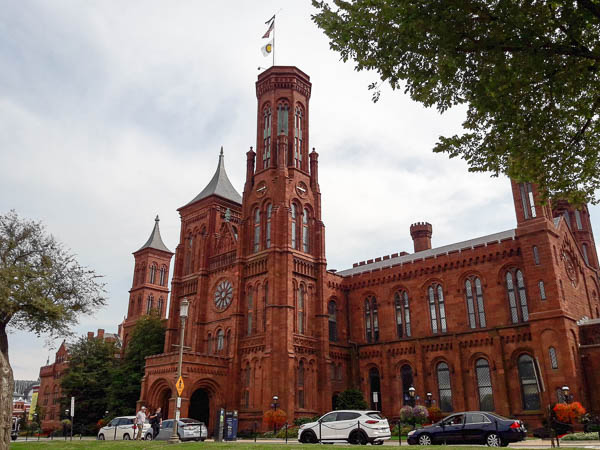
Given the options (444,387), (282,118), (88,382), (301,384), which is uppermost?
(282,118)

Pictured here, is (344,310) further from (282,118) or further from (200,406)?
(282,118)

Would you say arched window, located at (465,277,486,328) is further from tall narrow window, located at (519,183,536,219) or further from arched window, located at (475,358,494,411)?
tall narrow window, located at (519,183,536,219)

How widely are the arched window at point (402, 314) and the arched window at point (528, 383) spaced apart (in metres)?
9.89

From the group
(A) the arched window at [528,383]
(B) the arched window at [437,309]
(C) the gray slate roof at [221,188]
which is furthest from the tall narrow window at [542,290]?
(C) the gray slate roof at [221,188]

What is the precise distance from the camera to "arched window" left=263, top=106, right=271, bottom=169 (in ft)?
159

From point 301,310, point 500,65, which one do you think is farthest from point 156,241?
point 500,65

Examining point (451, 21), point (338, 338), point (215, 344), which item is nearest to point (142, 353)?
point (215, 344)

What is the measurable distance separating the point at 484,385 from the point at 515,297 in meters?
6.90

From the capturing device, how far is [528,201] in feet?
124

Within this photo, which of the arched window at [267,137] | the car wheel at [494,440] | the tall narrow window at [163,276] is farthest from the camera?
the tall narrow window at [163,276]

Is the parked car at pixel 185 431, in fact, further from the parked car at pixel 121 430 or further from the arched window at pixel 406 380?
the arched window at pixel 406 380

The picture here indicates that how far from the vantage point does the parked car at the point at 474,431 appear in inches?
820

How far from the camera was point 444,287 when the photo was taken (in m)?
42.6

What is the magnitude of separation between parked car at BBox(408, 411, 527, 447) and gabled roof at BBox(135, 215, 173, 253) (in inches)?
2603
